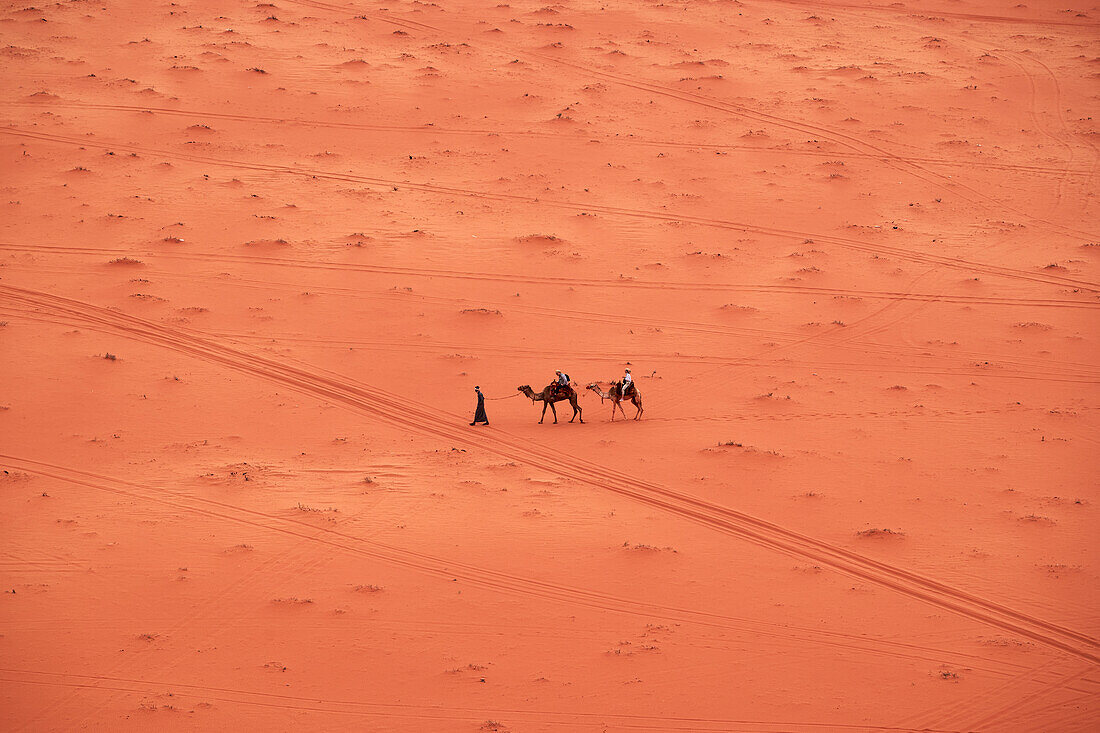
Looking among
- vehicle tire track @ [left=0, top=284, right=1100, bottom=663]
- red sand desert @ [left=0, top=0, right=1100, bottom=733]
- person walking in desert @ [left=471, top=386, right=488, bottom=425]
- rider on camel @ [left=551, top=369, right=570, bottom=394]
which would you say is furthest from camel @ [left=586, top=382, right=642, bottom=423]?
person walking in desert @ [left=471, top=386, right=488, bottom=425]

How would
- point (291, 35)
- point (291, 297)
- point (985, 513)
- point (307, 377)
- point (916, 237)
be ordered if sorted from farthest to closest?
point (291, 35), point (916, 237), point (291, 297), point (307, 377), point (985, 513)

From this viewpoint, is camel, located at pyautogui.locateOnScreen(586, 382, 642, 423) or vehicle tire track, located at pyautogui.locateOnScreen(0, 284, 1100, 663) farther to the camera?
camel, located at pyautogui.locateOnScreen(586, 382, 642, 423)

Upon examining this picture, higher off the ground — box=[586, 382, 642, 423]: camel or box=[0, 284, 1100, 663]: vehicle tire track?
box=[586, 382, 642, 423]: camel

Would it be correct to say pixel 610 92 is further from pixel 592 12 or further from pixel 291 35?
pixel 291 35

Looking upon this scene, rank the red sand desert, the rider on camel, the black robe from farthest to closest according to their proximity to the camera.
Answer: the rider on camel → the black robe → the red sand desert

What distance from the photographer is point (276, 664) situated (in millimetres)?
12570

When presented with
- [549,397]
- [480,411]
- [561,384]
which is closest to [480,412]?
[480,411]

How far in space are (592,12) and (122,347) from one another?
25659mm

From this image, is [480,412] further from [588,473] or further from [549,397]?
[588,473]

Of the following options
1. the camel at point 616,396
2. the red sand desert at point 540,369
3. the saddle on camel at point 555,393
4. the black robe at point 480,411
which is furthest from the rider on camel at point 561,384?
the black robe at point 480,411

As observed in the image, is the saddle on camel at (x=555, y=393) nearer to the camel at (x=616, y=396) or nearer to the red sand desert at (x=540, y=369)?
the camel at (x=616, y=396)

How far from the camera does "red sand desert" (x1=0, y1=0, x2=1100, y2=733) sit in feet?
41.9

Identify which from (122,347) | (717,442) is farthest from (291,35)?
(717,442)

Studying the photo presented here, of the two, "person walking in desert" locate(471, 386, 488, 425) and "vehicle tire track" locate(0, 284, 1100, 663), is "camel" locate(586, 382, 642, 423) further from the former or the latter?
"person walking in desert" locate(471, 386, 488, 425)
